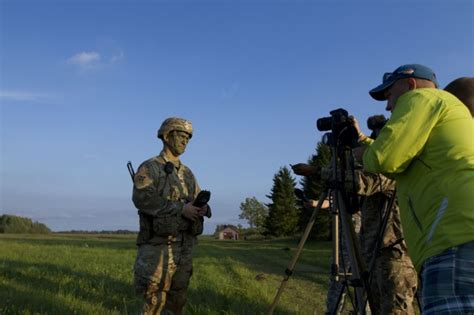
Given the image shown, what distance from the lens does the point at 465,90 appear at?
3.04 m

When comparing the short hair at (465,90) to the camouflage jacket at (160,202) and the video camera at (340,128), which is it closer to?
the video camera at (340,128)

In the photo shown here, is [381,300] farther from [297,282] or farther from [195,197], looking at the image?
[297,282]

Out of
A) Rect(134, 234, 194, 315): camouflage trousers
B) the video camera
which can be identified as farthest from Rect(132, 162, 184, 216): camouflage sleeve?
the video camera

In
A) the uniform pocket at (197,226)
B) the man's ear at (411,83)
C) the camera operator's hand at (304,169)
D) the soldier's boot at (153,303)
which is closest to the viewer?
the man's ear at (411,83)

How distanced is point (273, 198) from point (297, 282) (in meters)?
44.4

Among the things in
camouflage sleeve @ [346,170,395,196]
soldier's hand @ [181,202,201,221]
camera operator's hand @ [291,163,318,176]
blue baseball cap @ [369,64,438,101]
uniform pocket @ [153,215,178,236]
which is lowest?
uniform pocket @ [153,215,178,236]

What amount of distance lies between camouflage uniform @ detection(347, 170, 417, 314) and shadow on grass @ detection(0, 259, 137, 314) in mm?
3988

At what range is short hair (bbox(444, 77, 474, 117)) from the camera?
3021 millimetres

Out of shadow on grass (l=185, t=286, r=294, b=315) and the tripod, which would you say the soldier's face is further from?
shadow on grass (l=185, t=286, r=294, b=315)

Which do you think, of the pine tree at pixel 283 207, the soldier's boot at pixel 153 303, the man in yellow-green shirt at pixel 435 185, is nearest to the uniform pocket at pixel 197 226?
the soldier's boot at pixel 153 303

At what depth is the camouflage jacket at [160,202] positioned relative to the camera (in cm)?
450

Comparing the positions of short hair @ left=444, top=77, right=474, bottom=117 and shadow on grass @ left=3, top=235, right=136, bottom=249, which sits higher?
short hair @ left=444, top=77, right=474, bottom=117

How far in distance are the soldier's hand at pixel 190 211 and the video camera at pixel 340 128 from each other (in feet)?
5.16

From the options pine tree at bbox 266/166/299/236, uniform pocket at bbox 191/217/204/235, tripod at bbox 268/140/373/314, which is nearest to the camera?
tripod at bbox 268/140/373/314
